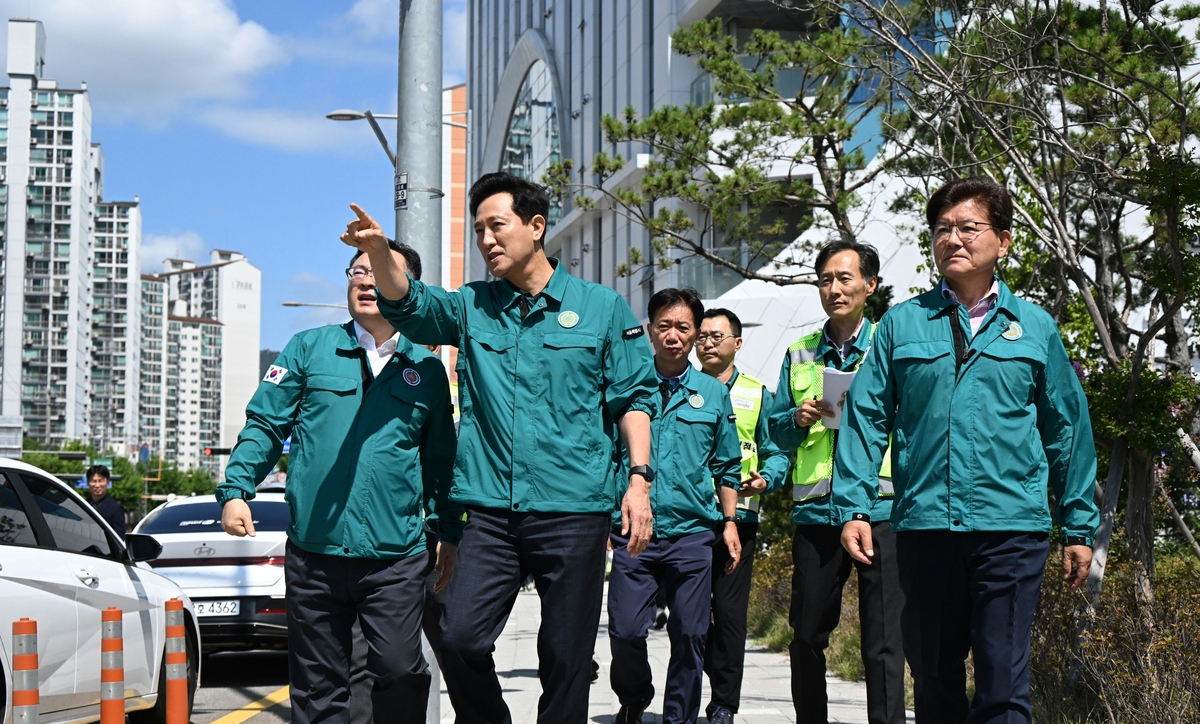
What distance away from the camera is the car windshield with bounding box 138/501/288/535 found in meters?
11.1

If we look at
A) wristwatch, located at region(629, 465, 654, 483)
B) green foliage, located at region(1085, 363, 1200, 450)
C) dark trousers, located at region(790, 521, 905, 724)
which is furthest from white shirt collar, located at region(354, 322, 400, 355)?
green foliage, located at region(1085, 363, 1200, 450)

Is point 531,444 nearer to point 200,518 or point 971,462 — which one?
Answer: point 971,462

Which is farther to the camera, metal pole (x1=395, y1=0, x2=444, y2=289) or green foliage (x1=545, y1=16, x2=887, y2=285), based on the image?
green foliage (x1=545, y1=16, x2=887, y2=285)

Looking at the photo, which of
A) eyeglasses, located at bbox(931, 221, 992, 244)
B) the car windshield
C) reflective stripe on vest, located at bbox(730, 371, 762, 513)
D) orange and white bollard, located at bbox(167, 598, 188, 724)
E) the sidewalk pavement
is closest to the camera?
eyeglasses, located at bbox(931, 221, 992, 244)

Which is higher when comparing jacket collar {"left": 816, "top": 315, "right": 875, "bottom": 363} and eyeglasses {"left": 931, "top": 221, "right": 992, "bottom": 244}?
eyeglasses {"left": 931, "top": 221, "right": 992, "bottom": 244}

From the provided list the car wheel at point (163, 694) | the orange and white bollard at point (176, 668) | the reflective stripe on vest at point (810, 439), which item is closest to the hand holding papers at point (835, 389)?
the reflective stripe on vest at point (810, 439)

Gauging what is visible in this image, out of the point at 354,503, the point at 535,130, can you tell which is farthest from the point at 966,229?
the point at 535,130

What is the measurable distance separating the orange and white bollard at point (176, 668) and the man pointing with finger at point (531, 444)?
1.26 m

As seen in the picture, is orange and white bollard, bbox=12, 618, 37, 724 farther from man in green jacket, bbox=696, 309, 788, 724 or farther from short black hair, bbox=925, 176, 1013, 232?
short black hair, bbox=925, 176, 1013, 232

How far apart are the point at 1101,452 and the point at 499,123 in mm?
55419

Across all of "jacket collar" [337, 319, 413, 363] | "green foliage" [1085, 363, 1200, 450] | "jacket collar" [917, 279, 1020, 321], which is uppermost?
"jacket collar" [917, 279, 1020, 321]

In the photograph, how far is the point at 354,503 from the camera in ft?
16.6

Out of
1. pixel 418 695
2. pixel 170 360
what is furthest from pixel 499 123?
pixel 170 360

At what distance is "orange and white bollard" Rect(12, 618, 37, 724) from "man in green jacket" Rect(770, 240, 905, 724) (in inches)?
123
